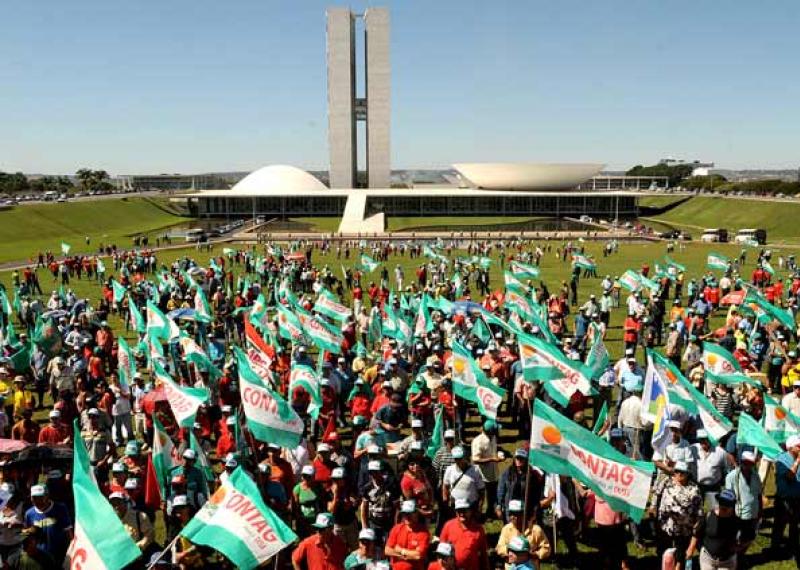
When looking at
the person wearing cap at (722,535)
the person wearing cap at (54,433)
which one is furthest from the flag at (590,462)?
the person wearing cap at (54,433)

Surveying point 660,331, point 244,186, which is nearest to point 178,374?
point 660,331

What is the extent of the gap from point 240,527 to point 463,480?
2.17 metres

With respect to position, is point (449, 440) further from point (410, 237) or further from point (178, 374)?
point (410, 237)

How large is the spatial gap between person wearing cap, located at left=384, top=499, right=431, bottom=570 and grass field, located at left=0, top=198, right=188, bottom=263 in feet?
151

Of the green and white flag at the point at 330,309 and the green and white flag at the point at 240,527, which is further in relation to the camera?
the green and white flag at the point at 330,309

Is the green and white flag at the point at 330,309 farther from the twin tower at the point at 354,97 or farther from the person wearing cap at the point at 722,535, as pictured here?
the twin tower at the point at 354,97

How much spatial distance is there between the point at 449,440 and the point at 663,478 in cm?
213

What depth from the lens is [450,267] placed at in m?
36.3

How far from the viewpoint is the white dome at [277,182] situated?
325 ft

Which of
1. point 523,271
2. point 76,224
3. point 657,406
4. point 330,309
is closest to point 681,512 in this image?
point 657,406

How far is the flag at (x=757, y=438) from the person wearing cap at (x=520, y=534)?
2.78m

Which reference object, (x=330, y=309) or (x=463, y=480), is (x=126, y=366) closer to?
(x=330, y=309)

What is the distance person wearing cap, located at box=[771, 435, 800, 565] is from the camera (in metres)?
7.37


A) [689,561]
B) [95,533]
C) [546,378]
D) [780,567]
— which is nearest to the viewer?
[95,533]
